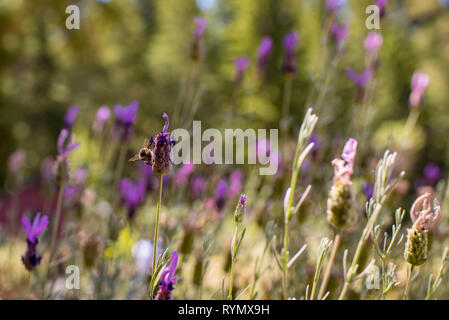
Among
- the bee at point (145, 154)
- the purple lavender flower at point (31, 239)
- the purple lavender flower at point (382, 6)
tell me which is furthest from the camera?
the purple lavender flower at point (382, 6)

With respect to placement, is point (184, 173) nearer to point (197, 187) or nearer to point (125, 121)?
point (197, 187)

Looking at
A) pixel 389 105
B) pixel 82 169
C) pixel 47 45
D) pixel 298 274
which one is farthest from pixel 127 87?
pixel 298 274

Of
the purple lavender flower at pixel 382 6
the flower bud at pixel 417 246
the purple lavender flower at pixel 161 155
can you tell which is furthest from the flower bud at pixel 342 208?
the purple lavender flower at pixel 382 6

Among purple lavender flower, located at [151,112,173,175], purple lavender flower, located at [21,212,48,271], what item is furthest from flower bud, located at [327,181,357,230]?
purple lavender flower, located at [21,212,48,271]

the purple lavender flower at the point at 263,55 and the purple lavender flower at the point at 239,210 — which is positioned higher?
the purple lavender flower at the point at 263,55

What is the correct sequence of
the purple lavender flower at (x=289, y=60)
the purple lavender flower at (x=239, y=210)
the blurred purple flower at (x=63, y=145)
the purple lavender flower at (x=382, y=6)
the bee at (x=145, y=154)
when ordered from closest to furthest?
the purple lavender flower at (x=239, y=210)
the bee at (x=145, y=154)
the blurred purple flower at (x=63, y=145)
the purple lavender flower at (x=382, y=6)
the purple lavender flower at (x=289, y=60)

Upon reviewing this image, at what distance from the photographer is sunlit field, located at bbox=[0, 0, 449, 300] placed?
0.89m

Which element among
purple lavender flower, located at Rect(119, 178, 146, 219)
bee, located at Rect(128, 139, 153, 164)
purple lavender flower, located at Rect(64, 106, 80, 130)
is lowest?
purple lavender flower, located at Rect(119, 178, 146, 219)

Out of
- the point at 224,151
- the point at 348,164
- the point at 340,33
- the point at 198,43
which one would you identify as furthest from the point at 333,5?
the point at 224,151

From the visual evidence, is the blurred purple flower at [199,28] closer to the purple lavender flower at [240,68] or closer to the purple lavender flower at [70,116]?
the purple lavender flower at [240,68]

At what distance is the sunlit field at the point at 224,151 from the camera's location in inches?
35.0

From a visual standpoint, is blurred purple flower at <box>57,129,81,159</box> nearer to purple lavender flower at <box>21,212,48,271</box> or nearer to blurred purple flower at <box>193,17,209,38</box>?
purple lavender flower at <box>21,212,48,271</box>

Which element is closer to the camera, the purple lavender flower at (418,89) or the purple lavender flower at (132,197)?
the purple lavender flower at (132,197)
